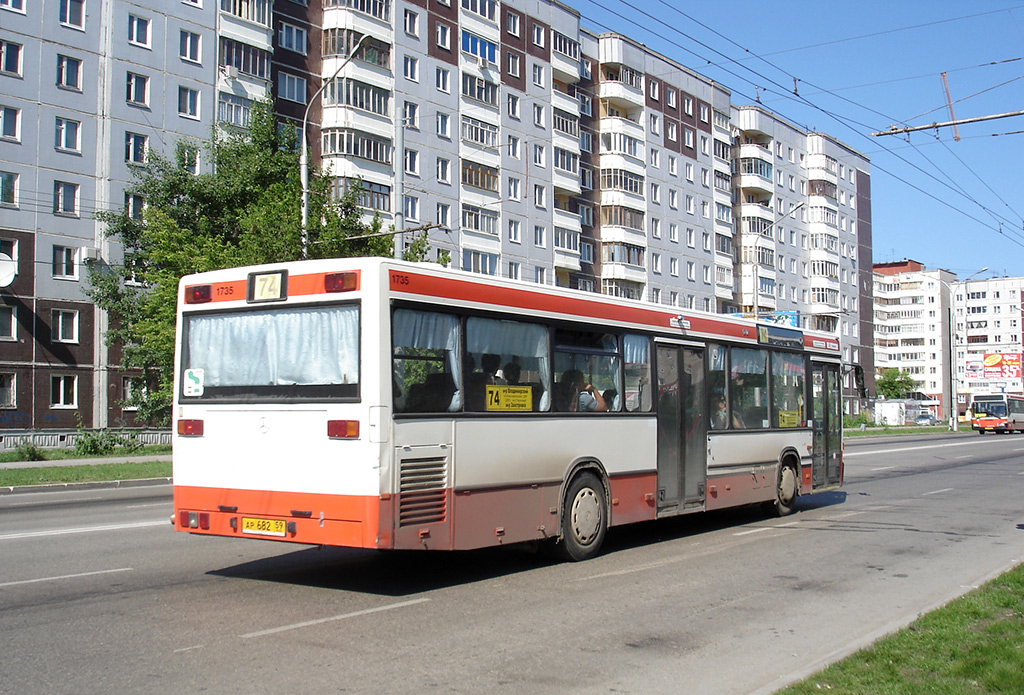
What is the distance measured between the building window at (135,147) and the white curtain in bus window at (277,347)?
125ft

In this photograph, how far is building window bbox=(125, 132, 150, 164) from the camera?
44562 millimetres

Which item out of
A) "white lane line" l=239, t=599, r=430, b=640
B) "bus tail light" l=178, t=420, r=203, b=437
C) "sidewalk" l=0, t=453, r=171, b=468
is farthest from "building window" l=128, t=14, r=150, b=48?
"white lane line" l=239, t=599, r=430, b=640

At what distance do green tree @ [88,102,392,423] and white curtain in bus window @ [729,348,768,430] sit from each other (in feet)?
42.0

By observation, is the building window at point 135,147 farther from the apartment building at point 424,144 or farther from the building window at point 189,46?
the building window at point 189,46

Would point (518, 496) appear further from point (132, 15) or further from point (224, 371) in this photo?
point (132, 15)

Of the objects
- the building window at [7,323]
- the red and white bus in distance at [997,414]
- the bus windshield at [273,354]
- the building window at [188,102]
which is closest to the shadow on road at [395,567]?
the bus windshield at [273,354]

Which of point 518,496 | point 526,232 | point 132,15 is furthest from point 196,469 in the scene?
point 526,232

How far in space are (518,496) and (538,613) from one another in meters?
1.92

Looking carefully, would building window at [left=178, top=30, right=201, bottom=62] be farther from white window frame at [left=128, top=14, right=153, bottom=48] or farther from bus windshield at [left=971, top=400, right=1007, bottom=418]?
bus windshield at [left=971, top=400, right=1007, bottom=418]

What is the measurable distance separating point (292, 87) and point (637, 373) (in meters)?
43.4

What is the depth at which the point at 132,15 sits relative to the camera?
148 ft

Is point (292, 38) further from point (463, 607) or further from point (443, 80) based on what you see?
point (463, 607)

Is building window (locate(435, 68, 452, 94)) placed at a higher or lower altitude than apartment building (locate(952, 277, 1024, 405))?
higher

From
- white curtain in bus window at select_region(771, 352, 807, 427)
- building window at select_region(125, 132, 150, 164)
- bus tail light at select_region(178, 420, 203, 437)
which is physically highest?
building window at select_region(125, 132, 150, 164)
